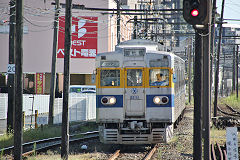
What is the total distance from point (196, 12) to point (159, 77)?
698 cm

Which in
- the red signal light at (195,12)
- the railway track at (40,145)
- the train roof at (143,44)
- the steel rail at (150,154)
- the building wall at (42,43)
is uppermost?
the building wall at (42,43)

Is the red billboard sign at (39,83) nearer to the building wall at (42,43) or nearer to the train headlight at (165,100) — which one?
the building wall at (42,43)

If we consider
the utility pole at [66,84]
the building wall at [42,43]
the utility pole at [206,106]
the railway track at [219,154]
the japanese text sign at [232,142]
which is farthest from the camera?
the building wall at [42,43]

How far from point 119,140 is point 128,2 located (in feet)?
224

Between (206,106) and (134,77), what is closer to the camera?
(206,106)

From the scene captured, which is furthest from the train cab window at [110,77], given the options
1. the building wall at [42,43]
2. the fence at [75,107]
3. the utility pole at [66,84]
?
the building wall at [42,43]

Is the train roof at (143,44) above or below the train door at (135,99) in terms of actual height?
above

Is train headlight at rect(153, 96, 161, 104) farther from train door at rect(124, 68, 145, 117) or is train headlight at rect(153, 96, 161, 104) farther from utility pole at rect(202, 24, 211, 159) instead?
utility pole at rect(202, 24, 211, 159)

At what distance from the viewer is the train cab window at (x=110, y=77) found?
15844mm

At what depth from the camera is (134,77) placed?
52.0ft

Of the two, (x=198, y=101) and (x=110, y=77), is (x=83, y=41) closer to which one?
(x=110, y=77)

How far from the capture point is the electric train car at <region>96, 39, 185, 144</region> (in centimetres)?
1571

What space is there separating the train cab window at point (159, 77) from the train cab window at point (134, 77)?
0.37 m

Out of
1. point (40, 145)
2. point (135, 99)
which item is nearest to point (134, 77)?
point (135, 99)
